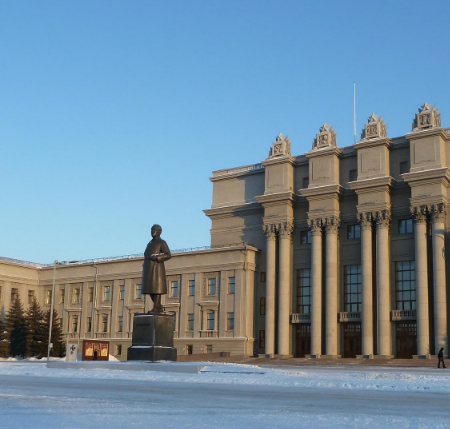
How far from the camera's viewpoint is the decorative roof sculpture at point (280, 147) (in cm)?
6159

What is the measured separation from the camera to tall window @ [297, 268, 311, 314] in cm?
5833

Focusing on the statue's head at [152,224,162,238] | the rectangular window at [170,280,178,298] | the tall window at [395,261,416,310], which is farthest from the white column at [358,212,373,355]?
the statue's head at [152,224,162,238]

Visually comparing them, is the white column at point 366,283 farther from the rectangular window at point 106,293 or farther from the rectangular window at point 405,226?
the rectangular window at point 106,293

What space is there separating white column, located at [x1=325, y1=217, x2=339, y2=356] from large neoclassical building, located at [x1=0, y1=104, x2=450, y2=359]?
0.32 feet

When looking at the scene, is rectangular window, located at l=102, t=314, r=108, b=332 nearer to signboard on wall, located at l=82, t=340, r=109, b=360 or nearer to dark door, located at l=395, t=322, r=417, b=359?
signboard on wall, located at l=82, t=340, r=109, b=360

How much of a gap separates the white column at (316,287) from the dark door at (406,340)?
6.62 m

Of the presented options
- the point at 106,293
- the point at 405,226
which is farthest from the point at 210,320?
the point at 405,226

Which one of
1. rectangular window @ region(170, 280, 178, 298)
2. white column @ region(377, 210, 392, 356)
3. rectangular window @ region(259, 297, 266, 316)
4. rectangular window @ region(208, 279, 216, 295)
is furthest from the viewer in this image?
rectangular window @ region(170, 280, 178, 298)

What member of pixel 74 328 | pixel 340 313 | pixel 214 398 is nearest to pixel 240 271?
pixel 340 313

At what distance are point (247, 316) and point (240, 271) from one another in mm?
4296

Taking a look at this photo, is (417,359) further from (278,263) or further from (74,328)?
(74,328)

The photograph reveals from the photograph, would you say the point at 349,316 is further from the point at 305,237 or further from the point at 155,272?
the point at 155,272

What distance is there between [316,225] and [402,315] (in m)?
10.9

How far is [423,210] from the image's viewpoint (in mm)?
51719
